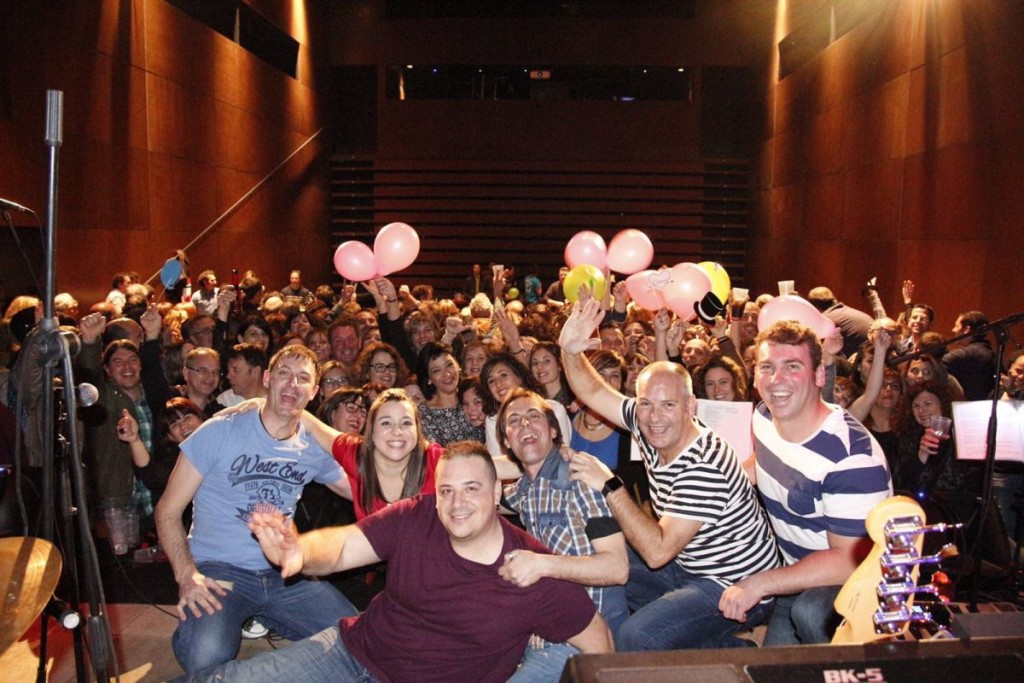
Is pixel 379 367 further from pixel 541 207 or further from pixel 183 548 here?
pixel 541 207

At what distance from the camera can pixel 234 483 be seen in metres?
3.11

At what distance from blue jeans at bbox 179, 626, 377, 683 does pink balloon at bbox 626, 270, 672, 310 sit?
412cm

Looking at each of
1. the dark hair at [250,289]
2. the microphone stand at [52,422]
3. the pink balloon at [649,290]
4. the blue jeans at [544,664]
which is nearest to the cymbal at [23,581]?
the microphone stand at [52,422]

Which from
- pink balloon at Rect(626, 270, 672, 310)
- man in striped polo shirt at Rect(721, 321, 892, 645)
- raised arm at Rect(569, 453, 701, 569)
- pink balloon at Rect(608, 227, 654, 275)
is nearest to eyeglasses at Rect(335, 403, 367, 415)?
raised arm at Rect(569, 453, 701, 569)

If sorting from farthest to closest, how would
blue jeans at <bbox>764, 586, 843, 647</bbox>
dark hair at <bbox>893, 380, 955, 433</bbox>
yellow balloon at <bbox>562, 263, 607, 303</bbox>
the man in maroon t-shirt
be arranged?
yellow balloon at <bbox>562, 263, 607, 303</bbox>, dark hair at <bbox>893, 380, 955, 433</bbox>, blue jeans at <bbox>764, 586, 843, 647</bbox>, the man in maroon t-shirt

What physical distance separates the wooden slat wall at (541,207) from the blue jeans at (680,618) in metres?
12.6

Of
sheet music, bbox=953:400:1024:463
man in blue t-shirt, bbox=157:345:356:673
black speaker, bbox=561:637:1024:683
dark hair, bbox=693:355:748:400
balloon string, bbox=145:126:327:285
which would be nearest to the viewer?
black speaker, bbox=561:637:1024:683

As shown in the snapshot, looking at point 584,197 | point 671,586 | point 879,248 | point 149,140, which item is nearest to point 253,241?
point 149,140

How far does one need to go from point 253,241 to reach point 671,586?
1042 cm

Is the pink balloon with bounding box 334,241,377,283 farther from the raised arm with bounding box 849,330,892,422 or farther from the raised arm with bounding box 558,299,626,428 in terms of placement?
the raised arm with bounding box 849,330,892,422

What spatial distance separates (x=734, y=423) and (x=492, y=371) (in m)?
1.29

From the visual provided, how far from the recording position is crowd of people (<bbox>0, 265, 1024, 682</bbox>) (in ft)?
7.74

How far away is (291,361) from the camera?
3.19 meters

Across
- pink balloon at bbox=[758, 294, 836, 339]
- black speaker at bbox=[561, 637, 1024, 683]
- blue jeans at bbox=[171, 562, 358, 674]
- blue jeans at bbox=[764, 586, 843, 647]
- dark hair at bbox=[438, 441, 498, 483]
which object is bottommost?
blue jeans at bbox=[171, 562, 358, 674]
